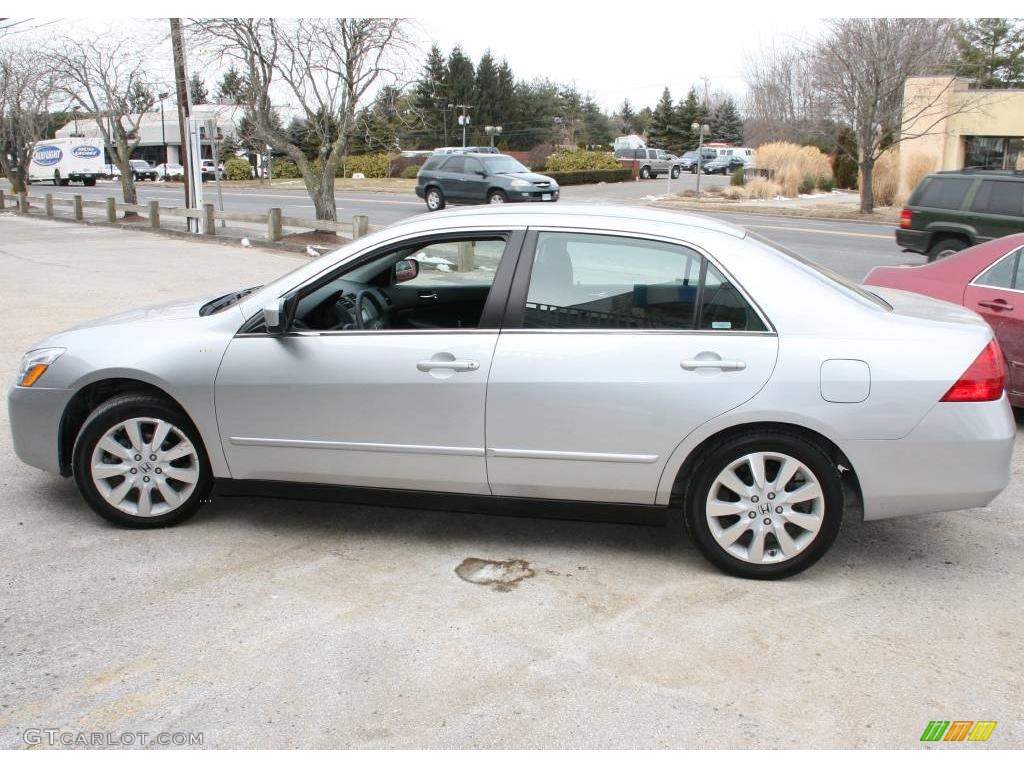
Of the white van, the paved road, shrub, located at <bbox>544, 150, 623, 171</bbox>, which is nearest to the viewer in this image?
the paved road

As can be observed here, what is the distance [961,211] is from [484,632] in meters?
14.0

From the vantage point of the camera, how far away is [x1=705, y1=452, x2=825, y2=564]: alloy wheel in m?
3.97

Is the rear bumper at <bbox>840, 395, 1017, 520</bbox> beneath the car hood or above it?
beneath

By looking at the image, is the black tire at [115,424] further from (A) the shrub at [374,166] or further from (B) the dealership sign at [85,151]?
(B) the dealership sign at [85,151]

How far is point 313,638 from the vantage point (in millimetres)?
3594

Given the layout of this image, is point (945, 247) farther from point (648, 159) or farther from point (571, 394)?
point (648, 159)

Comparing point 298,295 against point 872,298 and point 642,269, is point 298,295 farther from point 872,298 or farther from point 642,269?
point 872,298

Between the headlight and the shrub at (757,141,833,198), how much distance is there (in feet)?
120

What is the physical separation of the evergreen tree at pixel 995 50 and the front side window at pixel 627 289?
56798 mm

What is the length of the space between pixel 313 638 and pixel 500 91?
80732mm

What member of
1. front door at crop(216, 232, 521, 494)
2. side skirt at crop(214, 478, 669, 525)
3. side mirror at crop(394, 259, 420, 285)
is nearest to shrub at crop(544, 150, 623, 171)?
side mirror at crop(394, 259, 420, 285)

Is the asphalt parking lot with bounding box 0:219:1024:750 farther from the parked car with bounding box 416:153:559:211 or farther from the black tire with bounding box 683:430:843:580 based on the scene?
the parked car with bounding box 416:153:559:211

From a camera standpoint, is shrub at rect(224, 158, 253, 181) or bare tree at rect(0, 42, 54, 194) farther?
shrub at rect(224, 158, 253, 181)

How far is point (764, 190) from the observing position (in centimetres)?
3691
